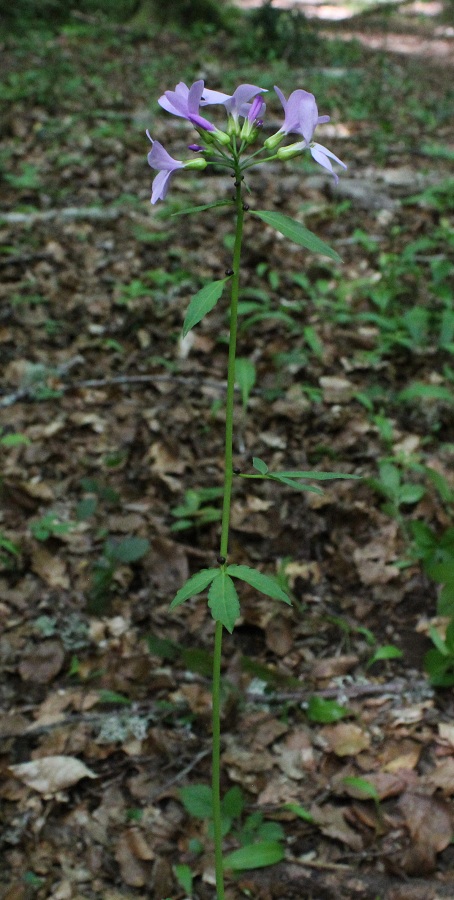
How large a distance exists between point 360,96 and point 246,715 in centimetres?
770

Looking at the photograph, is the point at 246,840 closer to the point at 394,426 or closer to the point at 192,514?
the point at 192,514

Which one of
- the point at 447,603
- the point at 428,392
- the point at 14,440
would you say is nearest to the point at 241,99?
the point at 447,603

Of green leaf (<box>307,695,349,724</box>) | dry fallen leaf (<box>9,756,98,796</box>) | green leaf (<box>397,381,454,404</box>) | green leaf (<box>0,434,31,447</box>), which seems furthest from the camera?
green leaf (<box>0,434,31,447</box>)

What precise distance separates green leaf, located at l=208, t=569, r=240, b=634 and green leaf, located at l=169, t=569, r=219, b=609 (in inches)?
0.6

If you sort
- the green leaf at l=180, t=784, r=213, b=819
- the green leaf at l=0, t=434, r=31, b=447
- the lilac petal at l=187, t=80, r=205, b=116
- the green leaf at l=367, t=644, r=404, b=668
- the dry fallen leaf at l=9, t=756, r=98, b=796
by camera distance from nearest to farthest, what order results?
the lilac petal at l=187, t=80, r=205, b=116
the green leaf at l=180, t=784, r=213, b=819
the dry fallen leaf at l=9, t=756, r=98, b=796
the green leaf at l=367, t=644, r=404, b=668
the green leaf at l=0, t=434, r=31, b=447

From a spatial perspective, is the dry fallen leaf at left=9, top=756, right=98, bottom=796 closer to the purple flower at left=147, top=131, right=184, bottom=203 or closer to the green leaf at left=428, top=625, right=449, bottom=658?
the green leaf at left=428, top=625, right=449, bottom=658

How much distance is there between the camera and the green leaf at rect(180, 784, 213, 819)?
182 cm

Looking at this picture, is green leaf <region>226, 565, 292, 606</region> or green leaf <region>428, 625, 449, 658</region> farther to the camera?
green leaf <region>428, 625, 449, 658</region>

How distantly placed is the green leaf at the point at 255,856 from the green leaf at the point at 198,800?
0.39 feet

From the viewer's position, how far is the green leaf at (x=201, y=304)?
3.84ft

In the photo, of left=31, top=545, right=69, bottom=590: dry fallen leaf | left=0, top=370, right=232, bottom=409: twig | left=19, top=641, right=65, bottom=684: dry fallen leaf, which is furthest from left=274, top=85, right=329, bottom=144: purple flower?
left=0, top=370, right=232, bottom=409: twig

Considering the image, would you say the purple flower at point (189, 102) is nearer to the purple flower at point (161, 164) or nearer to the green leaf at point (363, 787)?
the purple flower at point (161, 164)

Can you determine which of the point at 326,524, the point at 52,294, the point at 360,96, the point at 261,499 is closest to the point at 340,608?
the point at 326,524

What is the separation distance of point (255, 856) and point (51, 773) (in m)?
0.64
